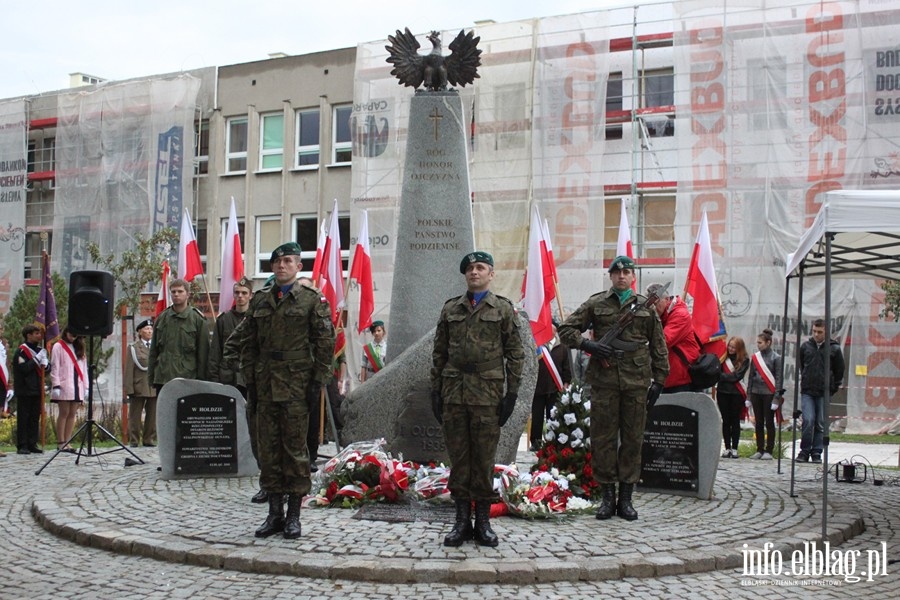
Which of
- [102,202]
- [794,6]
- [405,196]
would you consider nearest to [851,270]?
[405,196]

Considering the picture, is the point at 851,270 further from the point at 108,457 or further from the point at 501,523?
the point at 108,457

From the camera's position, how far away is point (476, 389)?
6.98 meters

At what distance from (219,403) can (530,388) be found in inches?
131

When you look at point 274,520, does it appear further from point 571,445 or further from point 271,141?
point 271,141

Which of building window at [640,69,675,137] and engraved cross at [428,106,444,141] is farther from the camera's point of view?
building window at [640,69,675,137]

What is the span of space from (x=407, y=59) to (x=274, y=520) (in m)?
5.63

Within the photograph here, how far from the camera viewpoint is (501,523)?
780 centimetres

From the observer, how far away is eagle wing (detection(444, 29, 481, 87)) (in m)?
10.7

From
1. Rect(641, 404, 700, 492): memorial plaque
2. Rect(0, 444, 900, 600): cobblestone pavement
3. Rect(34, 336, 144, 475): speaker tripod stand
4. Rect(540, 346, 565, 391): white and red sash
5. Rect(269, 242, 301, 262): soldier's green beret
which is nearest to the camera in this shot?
Rect(0, 444, 900, 600): cobblestone pavement

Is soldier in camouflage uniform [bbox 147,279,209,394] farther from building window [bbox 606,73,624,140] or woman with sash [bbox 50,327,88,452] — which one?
building window [bbox 606,73,624,140]

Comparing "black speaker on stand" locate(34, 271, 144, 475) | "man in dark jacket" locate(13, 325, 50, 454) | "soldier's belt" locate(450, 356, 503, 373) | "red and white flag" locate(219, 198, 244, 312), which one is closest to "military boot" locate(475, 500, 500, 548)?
"soldier's belt" locate(450, 356, 503, 373)

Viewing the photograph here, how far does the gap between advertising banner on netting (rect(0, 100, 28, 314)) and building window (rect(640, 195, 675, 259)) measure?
20.5 m

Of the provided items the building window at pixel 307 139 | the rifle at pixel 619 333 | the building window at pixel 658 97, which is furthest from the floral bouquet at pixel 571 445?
the building window at pixel 307 139

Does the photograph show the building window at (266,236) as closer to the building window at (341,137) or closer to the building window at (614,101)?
the building window at (341,137)
